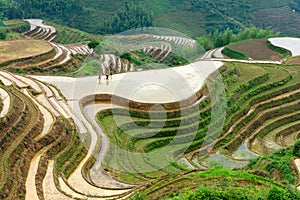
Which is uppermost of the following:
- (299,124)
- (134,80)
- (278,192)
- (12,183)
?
(278,192)

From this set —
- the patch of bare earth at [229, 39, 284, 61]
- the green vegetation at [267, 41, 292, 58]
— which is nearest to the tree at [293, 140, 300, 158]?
the patch of bare earth at [229, 39, 284, 61]

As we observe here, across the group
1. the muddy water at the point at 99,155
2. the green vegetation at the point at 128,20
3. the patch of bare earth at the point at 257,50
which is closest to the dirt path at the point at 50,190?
the muddy water at the point at 99,155

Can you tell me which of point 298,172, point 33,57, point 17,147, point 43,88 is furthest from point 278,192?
point 33,57

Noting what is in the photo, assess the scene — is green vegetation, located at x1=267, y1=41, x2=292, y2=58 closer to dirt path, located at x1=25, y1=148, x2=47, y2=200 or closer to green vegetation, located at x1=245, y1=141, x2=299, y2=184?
green vegetation, located at x1=245, y1=141, x2=299, y2=184

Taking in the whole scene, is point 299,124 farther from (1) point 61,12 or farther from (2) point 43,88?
(1) point 61,12

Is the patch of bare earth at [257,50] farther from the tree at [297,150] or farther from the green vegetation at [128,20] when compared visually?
the green vegetation at [128,20]
